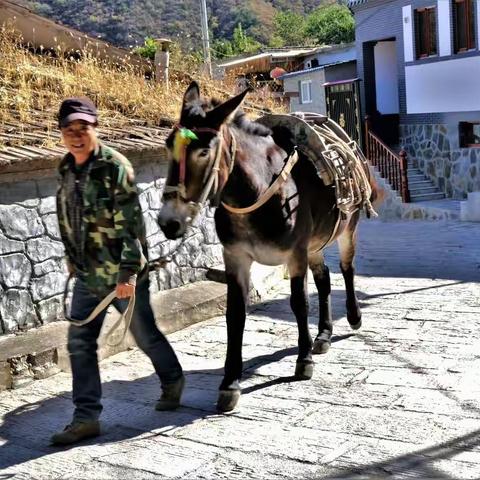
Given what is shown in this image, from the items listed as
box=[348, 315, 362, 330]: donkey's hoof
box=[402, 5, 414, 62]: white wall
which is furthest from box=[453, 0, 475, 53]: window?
box=[348, 315, 362, 330]: donkey's hoof

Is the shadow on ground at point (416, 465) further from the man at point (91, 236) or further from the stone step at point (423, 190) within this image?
the stone step at point (423, 190)

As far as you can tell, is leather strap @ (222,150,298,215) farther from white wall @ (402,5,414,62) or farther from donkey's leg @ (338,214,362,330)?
white wall @ (402,5,414,62)

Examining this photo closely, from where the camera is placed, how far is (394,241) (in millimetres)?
13633

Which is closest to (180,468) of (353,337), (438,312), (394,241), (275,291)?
(353,337)

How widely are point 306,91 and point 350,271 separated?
20.3 m

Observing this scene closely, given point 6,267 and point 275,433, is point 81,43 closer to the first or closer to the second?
point 6,267

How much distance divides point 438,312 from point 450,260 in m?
3.66

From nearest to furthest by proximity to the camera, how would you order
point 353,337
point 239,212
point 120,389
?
point 239,212
point 120,389
point 353,337

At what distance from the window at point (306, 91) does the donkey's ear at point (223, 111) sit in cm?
2199

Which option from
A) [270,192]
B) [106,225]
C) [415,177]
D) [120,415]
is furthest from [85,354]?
[415,177]

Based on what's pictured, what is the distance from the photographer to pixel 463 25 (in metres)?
18.0

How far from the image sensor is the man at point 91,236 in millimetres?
4340

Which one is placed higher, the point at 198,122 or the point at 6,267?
the point at 198,122

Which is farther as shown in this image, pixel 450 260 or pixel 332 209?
pixel 450 260
